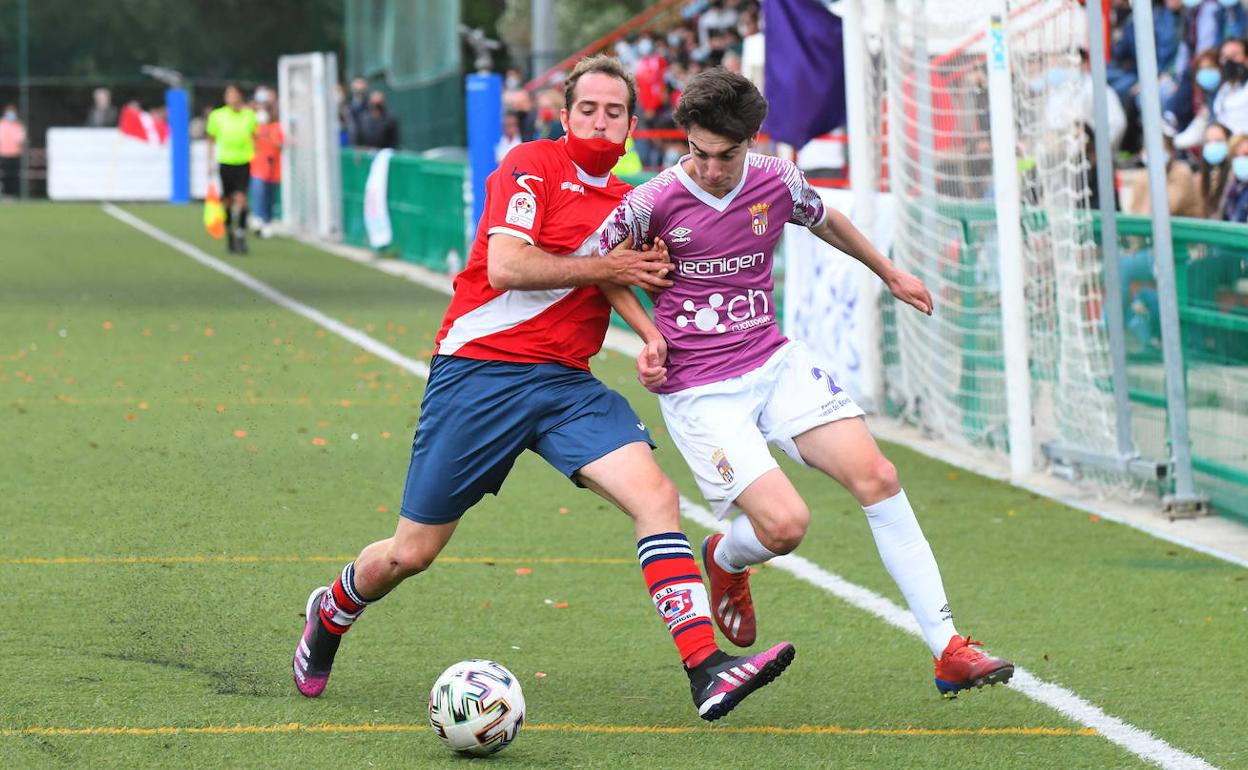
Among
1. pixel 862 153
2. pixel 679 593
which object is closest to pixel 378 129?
pixel 862 153

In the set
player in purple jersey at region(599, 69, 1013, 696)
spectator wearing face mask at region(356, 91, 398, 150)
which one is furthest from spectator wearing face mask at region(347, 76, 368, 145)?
player in purple jersey at region(599, 69, 1013, 696)

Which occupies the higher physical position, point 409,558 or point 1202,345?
point 1202,345

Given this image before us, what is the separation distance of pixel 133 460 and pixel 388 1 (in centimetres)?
2636

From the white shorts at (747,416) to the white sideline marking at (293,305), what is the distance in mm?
7955

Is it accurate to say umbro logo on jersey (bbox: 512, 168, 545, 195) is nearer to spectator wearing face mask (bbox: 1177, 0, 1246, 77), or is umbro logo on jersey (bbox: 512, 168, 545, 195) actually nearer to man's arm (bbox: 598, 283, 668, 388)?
man's arm (bbox: 598, 283, 668, 388)

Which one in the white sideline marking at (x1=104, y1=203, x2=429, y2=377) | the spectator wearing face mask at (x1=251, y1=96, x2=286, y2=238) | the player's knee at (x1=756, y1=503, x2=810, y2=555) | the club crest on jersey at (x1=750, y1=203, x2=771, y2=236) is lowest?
the player's knee at (x1=756, y1=503, x2=810, y2=555)

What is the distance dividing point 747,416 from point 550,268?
80 cm

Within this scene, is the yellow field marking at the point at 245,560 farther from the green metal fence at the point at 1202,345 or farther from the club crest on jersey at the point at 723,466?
the green metal fence at the point at 1202,345

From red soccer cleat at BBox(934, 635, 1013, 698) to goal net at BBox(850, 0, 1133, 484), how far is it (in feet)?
15.5

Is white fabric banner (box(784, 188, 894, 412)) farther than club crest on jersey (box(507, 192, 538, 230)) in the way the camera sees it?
Yes

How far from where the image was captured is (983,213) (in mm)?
11398

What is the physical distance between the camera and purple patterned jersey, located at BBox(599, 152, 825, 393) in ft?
19.3

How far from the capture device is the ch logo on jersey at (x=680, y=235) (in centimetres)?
590

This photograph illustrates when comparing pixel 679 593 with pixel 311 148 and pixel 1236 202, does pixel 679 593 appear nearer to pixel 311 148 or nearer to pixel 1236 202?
pixel 1236 202
